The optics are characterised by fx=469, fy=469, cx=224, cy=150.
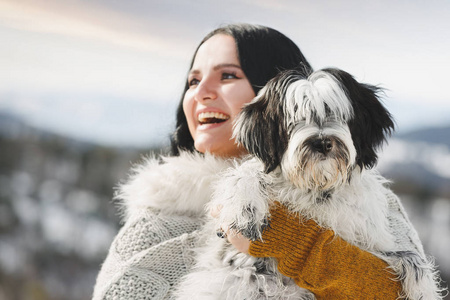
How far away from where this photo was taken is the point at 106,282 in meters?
2.45

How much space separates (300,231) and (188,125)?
1253 millimetres

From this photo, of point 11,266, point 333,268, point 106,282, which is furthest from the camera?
point 11,266

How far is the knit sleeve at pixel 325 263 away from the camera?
2055mm

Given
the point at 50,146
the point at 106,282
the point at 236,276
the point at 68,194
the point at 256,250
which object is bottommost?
the point at 68,194

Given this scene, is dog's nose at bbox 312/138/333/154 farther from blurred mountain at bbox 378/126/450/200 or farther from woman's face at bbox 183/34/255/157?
blurred mountain at bbox 378/126/450/200

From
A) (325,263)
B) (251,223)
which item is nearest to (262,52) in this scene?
(251,223)

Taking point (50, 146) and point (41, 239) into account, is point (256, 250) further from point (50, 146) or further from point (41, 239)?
point (41, 239)

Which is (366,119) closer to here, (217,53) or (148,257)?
(217,53)

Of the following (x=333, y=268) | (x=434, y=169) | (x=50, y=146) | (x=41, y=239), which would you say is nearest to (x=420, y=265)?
(x=333, y=268)

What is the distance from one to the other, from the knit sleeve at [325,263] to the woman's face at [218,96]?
0.74 metres

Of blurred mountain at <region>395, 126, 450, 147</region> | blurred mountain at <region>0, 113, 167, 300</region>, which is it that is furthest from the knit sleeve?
blurred mountain at <region>0, 113, 167, 300</region>

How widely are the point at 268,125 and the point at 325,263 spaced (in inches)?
26.3

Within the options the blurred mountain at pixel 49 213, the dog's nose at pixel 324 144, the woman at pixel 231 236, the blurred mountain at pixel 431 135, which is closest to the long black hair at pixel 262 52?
the woman at pixel 231 236

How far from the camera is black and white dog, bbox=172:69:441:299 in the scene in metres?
2.04
